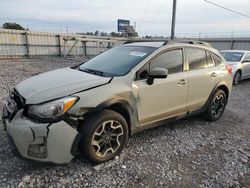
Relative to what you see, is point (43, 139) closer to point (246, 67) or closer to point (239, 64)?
point (239, 64)

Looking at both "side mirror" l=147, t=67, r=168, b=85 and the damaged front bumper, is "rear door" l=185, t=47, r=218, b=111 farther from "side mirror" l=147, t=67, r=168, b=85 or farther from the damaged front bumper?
the damaged front bumper

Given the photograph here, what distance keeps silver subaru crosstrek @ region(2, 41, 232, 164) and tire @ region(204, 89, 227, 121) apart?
114 mm

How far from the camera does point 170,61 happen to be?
3.71 metres

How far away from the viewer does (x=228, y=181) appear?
277 centimetres

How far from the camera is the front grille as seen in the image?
2656 mm

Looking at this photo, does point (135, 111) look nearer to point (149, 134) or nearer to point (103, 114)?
point (103, 114)

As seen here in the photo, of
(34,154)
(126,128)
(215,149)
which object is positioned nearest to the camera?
(34,154)

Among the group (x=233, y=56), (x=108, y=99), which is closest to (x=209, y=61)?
(x=108, y=99)

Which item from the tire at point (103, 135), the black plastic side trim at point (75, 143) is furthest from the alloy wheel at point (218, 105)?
the black plastic side trim at point (75, 143)

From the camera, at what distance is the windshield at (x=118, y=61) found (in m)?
3.33

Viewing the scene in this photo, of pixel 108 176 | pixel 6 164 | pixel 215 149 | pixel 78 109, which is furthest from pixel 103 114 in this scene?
pixel 215 149

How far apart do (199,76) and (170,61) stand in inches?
29.8

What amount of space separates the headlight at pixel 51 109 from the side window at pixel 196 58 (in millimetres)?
2456

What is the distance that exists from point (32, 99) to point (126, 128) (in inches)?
50.7
